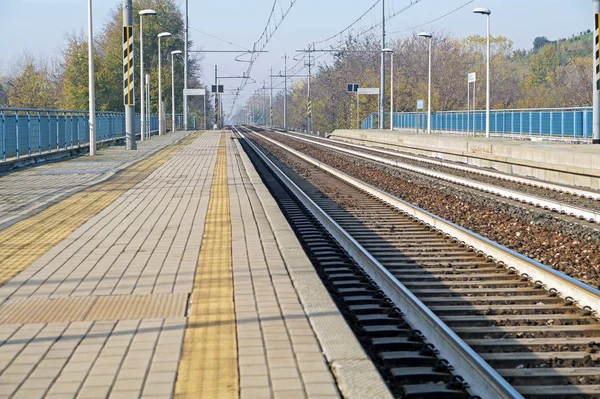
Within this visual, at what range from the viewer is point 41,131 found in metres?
26.9

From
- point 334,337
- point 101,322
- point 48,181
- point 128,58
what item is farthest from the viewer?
point 128,58

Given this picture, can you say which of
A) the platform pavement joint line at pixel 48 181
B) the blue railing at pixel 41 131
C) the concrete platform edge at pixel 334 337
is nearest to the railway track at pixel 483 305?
the concrete platform edge at pixel 334 337

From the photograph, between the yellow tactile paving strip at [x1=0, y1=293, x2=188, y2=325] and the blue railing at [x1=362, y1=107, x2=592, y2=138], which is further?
the blue railing at [x1=362, y1=107, x2=592, y2=138]

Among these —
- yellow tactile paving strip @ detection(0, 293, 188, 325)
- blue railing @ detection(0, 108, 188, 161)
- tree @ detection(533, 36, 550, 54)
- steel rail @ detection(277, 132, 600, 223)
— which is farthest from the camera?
tree @ detection(533, 36, 550, 54)

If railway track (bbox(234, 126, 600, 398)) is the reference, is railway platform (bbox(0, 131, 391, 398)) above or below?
above

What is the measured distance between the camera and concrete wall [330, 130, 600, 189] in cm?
2097

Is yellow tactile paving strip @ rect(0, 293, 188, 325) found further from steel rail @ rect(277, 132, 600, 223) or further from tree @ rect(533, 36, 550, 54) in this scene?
tree @ rect(533, 36, 550, 54)

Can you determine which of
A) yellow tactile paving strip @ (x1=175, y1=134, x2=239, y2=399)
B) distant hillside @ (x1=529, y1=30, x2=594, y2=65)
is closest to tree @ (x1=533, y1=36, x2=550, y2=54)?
distant hillside @ (x1=529, y1=30, x2=594, y2=65)

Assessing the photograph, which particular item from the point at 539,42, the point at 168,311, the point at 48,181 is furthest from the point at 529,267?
the point at 539,42

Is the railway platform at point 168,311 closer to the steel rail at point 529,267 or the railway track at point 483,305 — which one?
the railway track at point 483,305

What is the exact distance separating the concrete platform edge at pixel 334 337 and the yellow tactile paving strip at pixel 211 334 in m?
0.56

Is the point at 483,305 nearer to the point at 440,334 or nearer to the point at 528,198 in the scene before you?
the point at 440,334

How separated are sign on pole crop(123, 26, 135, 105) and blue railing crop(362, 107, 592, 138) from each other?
1886 centimetres

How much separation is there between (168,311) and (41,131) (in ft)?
71.3
